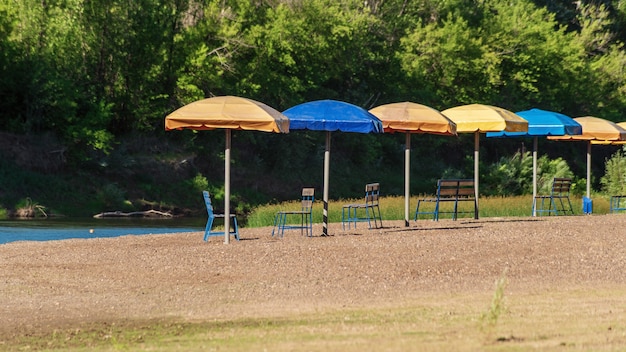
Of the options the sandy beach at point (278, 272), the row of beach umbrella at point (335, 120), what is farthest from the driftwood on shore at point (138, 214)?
the sandy beach at point (278, 272)

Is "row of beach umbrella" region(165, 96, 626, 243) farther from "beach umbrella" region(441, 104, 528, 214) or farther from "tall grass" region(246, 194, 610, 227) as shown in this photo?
"tall grass" region(246, 194, 610, 227)

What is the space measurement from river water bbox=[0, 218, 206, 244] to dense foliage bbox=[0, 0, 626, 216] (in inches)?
183

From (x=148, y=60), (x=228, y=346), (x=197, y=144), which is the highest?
(x=148, y=60)

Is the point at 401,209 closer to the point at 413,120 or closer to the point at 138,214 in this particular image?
the point at 413,120

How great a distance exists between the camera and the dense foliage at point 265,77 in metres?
44.2

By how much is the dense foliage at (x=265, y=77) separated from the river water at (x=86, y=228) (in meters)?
4.65

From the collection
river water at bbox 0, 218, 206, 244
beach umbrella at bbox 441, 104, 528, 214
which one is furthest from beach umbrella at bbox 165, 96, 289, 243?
river water at bbox 0, 218, 206, 244

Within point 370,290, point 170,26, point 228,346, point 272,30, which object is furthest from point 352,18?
point 228,346

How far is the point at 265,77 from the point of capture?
49500 millimetres

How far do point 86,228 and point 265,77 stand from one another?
17.9 meters

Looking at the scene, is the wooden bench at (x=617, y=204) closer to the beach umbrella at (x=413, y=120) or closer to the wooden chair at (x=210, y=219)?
the beach umbrella at (x=413, y=120)

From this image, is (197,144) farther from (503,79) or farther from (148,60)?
(503,79)

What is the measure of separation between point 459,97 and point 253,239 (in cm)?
3831

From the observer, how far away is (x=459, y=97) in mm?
59156
